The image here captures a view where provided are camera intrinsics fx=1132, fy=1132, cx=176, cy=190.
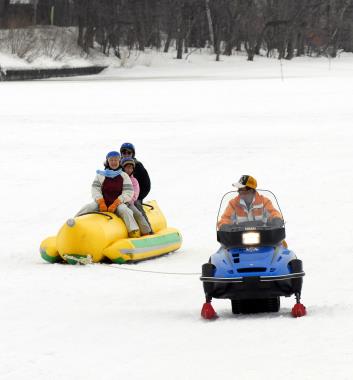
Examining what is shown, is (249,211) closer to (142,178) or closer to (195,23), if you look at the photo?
(142,178)

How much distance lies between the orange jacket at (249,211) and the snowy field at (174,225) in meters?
0.83

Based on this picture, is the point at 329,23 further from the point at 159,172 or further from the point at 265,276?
the point at 265,276

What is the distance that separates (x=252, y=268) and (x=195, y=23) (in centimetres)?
8700

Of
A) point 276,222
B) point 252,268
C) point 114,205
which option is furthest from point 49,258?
point 252,268

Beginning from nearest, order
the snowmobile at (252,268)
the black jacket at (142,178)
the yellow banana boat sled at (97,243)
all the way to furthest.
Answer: the snowmobile at (252,268) < the yellow banana boat sled at (97,243) < the black jacket at (142,178)

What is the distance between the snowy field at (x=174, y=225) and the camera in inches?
314

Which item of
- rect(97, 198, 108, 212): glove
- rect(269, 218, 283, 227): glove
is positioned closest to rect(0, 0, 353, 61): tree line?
rect(97, 198, 108, 212): glove

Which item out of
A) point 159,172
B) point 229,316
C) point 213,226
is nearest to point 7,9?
point 159,172

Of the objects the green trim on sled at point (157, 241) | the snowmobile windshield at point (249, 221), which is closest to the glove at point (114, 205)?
the green trim on sled at point (157, 241)

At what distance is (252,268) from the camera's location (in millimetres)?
9180

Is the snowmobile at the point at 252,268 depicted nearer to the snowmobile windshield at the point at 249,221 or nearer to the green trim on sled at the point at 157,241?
the snowmobile windshield at the point at 249,221

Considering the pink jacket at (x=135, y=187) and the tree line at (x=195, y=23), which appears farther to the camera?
the tree line at (x=195, y=23)

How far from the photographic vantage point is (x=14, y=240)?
651 inches

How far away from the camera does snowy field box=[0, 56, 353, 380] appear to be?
26.1ft
